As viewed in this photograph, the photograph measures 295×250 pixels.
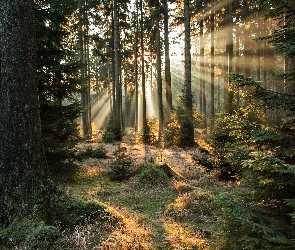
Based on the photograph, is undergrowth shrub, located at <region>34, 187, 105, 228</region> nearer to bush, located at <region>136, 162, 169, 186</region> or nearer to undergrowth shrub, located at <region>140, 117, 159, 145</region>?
bush, located at <region>136, 162, 169, 186</region>

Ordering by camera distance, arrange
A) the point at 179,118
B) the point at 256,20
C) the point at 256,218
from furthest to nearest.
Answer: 1. the point at 256,20
2. the point at 179,118
3. the point at 256,218

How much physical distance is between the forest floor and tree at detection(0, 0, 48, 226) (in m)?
1.31

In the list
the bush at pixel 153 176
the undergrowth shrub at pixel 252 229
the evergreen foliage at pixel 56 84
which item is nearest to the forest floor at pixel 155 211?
the bush at pixel 153 176

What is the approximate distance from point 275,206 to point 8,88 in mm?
5346

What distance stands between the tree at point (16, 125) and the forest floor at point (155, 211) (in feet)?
4.30

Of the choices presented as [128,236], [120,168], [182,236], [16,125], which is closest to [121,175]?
[120,168]

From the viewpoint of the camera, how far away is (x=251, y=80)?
4344mm

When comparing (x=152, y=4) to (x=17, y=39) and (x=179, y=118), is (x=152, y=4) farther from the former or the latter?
(x=17, y=39)

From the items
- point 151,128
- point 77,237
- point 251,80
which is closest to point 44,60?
point 77,237

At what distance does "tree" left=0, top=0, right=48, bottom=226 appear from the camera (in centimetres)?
515

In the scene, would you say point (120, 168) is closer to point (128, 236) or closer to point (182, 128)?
point (128, 236)

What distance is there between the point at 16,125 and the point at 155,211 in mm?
4364

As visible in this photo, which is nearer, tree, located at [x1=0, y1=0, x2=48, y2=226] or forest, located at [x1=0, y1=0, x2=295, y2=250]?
forest, located at [x1=0, y1=0, x2=295, y2=250]

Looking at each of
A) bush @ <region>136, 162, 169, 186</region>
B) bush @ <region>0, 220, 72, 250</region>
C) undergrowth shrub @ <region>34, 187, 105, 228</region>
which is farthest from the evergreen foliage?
bush @ <region>0, 220, 72, 250</region>
